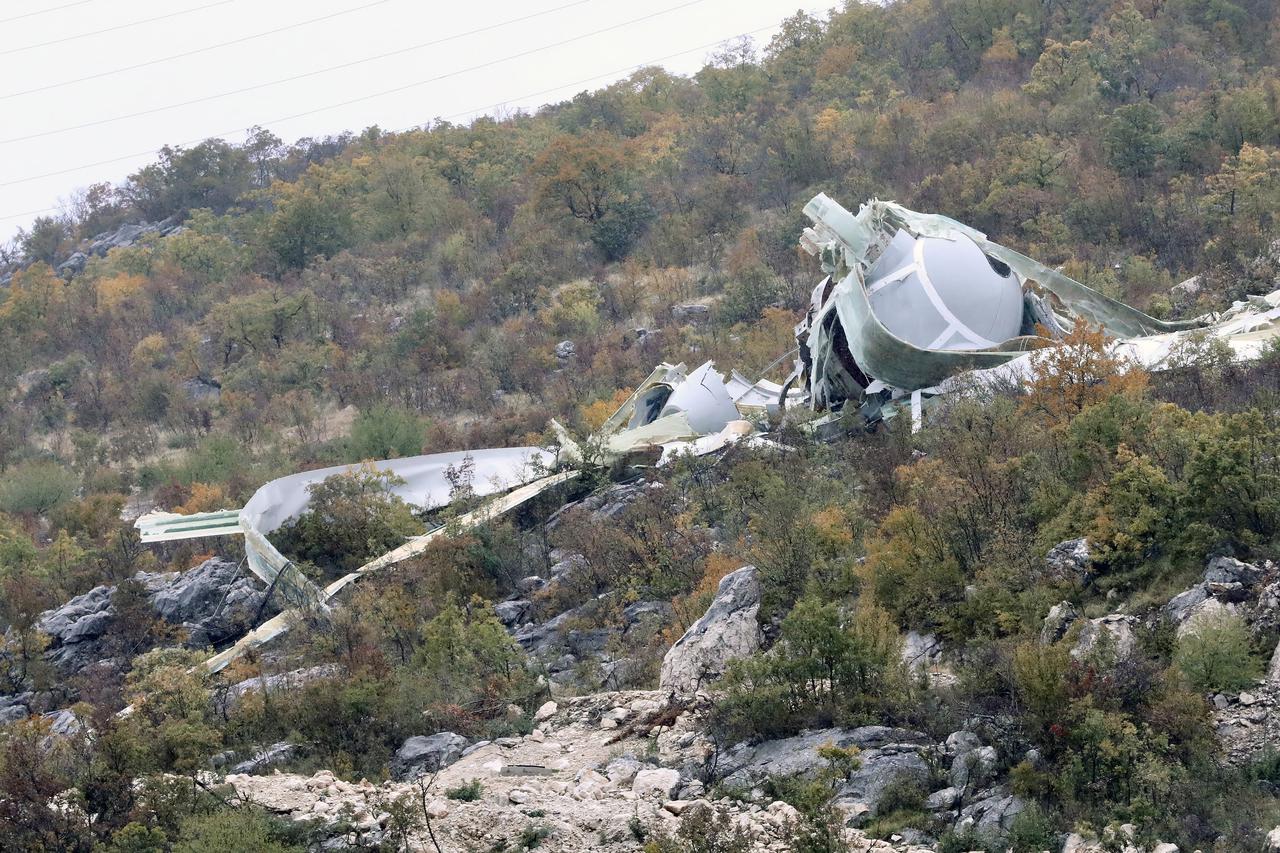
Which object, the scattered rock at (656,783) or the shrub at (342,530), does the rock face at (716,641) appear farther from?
the shrub at (342,530)

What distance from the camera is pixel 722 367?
43.2 metres

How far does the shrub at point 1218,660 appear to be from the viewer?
51.1 feet

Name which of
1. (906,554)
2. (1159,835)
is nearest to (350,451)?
(906,554)

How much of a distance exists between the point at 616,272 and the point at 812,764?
40.3 m

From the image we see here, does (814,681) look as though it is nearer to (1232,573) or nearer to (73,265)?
(1232,573)

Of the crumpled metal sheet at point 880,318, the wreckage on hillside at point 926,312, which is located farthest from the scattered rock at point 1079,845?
the crumpled metal sheet at point 880,318

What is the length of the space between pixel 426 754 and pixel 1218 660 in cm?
912

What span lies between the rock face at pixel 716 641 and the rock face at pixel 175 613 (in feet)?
44.8

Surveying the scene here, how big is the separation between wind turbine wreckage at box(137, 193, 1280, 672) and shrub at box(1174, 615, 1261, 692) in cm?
Result: 1247

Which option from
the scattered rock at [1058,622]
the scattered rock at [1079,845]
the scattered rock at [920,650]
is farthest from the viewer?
the scattered rock at [920,650]

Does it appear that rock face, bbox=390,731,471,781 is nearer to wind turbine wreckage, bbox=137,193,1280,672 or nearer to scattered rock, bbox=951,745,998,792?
scattered rock, bbox=951,745,998,792

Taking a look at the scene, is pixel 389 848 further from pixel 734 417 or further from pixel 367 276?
pixel 367 276

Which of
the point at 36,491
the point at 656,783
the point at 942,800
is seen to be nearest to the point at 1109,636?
the point at 942,800

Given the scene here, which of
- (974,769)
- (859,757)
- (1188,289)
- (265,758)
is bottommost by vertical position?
(1188,289)
